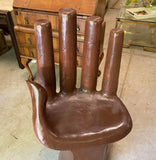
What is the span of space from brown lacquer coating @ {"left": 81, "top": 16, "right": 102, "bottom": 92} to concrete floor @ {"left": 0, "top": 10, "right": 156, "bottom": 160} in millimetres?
563

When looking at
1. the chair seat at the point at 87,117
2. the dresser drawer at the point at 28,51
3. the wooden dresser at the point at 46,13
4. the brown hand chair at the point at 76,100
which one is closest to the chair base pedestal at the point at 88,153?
the brown hand chair at the point at 76,100

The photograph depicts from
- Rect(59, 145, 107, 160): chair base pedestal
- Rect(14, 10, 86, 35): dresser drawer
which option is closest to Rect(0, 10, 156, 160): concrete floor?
Rect(59, 145, 107, 160): chair base pedestal

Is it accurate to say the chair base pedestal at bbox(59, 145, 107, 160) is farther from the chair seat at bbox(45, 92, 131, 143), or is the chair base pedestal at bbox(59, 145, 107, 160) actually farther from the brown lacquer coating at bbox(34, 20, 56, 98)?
the brown lacquer coating at bbox(34, 20, 56, 98)

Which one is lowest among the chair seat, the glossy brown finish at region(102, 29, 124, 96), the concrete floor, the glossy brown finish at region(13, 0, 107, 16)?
the concrete floor

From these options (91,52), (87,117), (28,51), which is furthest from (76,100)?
(28,51)

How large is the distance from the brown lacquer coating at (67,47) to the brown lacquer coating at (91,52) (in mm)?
59

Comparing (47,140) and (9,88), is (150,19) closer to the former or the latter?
(9,88)

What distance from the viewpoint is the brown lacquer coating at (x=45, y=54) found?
0.74 m

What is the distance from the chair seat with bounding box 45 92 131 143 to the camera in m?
0.72

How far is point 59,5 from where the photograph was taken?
50.5 inches

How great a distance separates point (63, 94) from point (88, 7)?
0.71m

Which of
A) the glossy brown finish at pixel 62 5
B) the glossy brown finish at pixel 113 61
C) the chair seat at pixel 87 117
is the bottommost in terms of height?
the chair seat at pixel 87 117

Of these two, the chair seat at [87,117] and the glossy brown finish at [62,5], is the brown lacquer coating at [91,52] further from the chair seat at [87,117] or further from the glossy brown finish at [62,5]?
the glossy brown finish at [62,5]

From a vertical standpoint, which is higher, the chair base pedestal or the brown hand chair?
the brown hand chair
